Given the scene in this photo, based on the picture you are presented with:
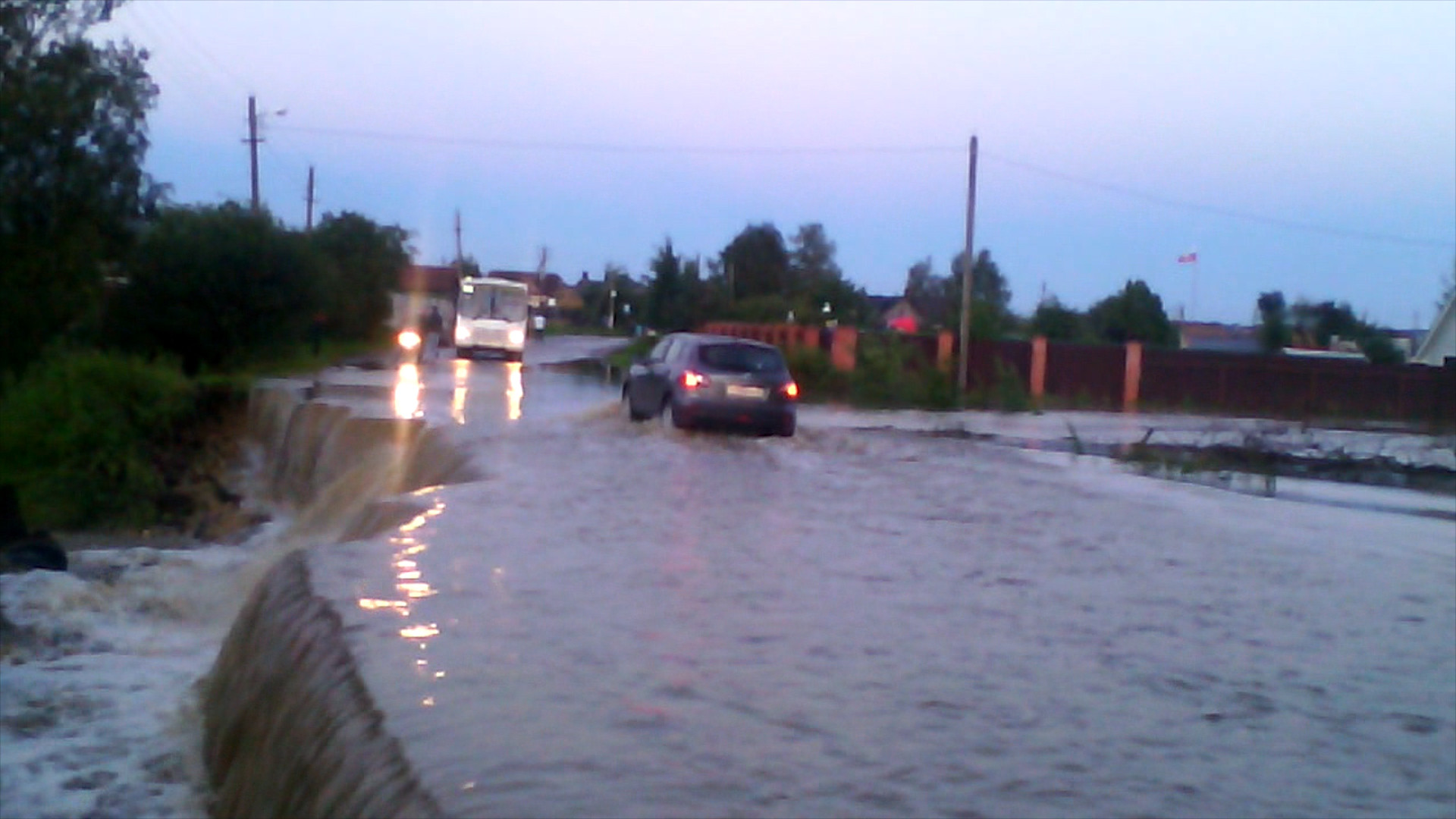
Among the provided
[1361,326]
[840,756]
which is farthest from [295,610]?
[1361,326]

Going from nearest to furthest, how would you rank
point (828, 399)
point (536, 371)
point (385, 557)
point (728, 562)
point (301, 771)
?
point (301, 771) < point (385, 557) < point (728, 562) < point (828, 399) < point (536, 371)

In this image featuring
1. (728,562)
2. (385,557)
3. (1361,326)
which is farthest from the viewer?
(1361,326)

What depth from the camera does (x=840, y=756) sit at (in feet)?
23.3

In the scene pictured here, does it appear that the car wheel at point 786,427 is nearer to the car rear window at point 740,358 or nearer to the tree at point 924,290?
the car rear window at point 740,358

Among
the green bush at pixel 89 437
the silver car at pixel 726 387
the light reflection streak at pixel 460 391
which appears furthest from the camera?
the green bush at pixel 89 437

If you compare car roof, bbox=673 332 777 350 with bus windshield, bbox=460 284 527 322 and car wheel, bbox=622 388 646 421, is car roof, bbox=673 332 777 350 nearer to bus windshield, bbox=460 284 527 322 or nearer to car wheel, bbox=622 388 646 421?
car wheel, bbox=622 388 646 421

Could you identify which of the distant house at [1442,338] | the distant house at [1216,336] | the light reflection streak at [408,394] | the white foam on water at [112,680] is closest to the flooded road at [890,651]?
the white foam on water at [112,680]

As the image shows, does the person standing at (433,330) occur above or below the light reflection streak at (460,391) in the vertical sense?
above

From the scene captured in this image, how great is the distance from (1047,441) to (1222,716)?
20400mm

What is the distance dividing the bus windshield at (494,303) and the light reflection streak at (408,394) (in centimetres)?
606

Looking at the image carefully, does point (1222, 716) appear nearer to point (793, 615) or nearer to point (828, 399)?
point (793, 615)

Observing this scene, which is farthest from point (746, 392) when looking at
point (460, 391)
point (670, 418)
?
point (460, 391)

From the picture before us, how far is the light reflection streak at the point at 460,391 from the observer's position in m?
25.2

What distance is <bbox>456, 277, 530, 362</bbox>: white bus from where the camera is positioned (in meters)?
48.5
